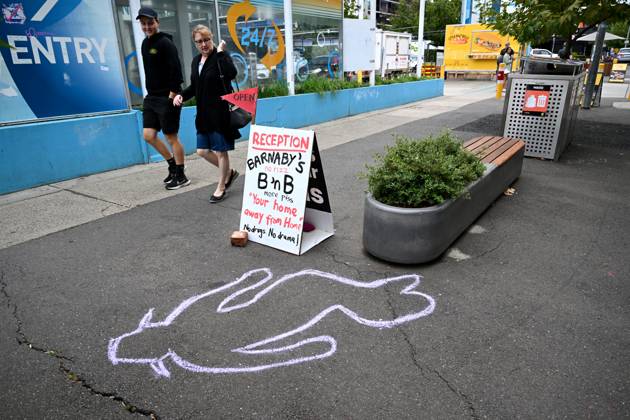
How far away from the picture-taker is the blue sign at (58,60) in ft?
17.5

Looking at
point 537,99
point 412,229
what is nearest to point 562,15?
point 537,99

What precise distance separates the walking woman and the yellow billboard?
79.6 feet

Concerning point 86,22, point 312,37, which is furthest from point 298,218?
point 312,37

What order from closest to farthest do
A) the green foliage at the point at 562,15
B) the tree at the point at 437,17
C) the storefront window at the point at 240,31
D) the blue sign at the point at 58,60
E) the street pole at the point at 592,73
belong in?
1. the blue sign at the point at 58,60
2. the green foliage at the point at 562,15
3. the storefront window at the point at 240,31
4. the street pole at the point at 592,73
5. the tree at the point at 437,17

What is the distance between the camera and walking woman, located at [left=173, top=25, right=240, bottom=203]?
4613 mm

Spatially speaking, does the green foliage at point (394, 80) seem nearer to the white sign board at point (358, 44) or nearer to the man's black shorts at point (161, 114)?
the white sign board at point (358, 44)

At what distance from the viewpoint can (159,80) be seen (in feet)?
16.5

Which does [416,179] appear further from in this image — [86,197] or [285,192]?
[86,197]

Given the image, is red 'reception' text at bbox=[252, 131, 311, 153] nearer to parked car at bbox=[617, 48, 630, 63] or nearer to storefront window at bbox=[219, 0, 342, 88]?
storefront window at bbox=[219, 0, 342, 88]

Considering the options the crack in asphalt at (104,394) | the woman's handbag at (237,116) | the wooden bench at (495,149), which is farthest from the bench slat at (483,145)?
the crack in asphalt at (104,394)

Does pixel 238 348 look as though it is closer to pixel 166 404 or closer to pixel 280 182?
pixel 166 404

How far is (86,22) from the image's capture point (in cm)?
588

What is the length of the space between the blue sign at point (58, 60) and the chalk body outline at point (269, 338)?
4276mm

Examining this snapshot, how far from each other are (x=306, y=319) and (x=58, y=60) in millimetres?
5229
